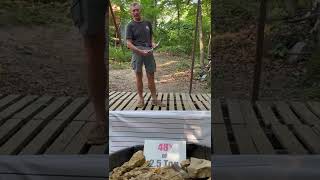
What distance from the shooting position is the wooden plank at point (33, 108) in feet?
6.72

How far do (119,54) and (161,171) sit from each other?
2.26ft

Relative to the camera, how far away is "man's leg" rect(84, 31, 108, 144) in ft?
6.27

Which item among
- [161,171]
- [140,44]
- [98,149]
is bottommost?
[161,171]

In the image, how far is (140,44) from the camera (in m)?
2.49

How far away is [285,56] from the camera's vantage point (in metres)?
1.93

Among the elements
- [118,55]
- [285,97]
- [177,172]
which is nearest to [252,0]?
[285,97]

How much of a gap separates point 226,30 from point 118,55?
2.01 ft

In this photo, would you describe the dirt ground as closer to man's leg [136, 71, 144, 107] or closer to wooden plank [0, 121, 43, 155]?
wooden plank [0, 121, 43, 155]

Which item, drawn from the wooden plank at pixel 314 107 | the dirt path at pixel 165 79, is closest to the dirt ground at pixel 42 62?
the dirt path at pixel 165 79

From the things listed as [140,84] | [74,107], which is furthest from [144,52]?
[74,107]

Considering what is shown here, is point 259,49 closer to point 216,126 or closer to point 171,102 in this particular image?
point 216,126

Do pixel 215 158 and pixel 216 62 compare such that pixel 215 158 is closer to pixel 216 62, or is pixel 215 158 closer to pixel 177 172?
pixel 216 62

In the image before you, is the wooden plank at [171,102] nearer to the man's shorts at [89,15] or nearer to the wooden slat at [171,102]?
the wooden slat at [171,102]

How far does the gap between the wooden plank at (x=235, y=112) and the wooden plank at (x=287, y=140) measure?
13cm
